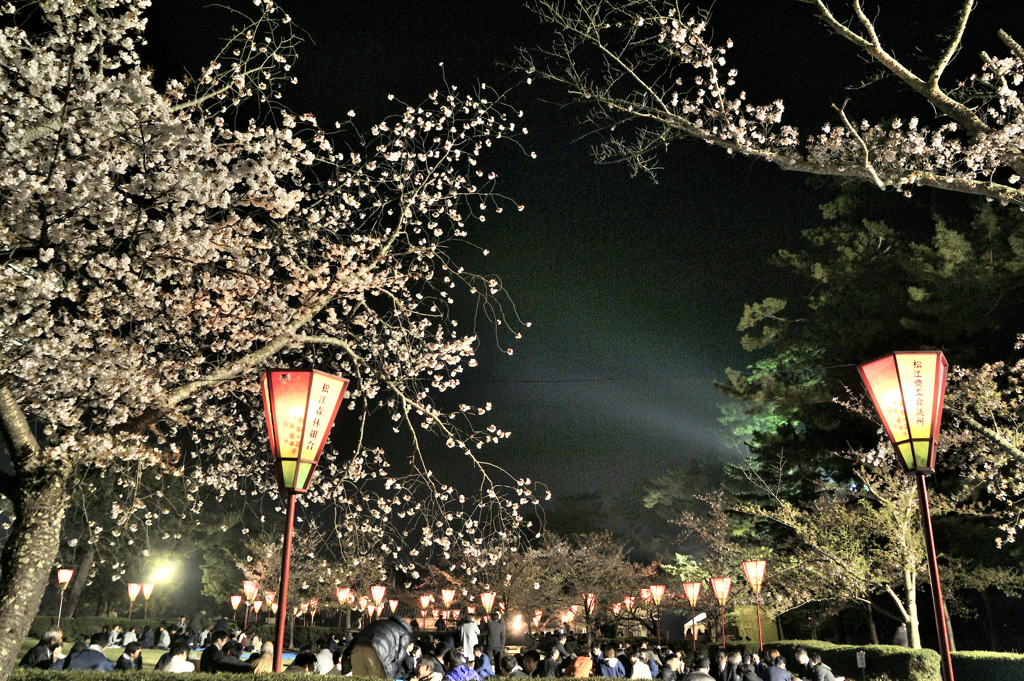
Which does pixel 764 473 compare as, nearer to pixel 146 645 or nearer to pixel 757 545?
pixel 757 545

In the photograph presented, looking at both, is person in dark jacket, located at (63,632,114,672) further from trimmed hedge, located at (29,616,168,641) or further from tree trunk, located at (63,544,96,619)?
tree trunk, located at (63,544,96,619)

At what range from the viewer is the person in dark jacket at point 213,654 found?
941cm

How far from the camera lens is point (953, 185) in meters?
7.72

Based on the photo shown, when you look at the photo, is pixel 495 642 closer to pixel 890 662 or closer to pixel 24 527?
pixel 890 662

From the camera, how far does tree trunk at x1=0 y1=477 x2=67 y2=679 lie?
643 centimetres

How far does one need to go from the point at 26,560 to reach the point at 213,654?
377cm

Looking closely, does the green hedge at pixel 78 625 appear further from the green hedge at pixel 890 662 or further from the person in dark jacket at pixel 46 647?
the green hedge at pixel 890 662

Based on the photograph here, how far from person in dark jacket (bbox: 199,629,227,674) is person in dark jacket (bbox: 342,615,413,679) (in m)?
2.15

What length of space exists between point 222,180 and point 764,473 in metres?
21.1

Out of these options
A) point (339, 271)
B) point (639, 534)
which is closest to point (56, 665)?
point (339, 271)

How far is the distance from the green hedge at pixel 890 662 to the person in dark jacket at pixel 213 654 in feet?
38.8

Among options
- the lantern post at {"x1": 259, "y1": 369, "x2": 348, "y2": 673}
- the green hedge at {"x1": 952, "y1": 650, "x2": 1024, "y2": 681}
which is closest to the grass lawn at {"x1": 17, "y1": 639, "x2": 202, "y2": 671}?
the lantern post at {"x1": 259, "y1": 369, "x2": 348, "y2": 673}

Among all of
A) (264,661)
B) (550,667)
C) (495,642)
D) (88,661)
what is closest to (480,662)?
(550,667)

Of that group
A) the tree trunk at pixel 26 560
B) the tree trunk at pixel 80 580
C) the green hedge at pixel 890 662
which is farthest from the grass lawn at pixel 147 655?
the green hedge at pixel 890 662
